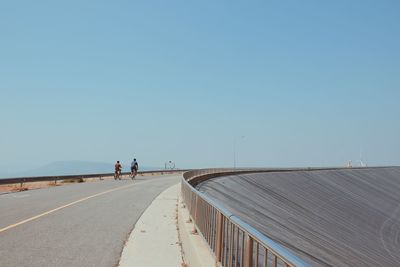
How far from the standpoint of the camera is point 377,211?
6662cm

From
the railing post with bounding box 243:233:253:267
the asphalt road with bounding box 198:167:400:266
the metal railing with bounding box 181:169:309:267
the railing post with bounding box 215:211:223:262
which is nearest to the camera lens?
the metal railing with bounding box 181:169:309:267

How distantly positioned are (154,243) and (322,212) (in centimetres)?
4120

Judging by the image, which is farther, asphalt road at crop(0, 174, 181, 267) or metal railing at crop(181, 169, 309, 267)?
asphalt road at crop(0, 174, 181, 267)

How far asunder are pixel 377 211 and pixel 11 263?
64773 millimetres

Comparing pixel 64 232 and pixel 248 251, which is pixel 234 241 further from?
pixel 64 232

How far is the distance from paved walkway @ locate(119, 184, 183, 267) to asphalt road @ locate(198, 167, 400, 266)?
29.7 ft

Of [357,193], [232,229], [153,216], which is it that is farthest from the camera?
[357,193]

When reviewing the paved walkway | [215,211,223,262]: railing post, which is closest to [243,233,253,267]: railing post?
[215,211,223,262]: railing post

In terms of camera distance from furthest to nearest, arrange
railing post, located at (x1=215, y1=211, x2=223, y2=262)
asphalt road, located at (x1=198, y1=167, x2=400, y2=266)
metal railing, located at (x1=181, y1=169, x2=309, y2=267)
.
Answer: asphalt road, located at (x1=198, y1=167, x2=400, y2=266) → railing post, located at (x1=215, y1=211, x2=223, y2=262) → metal railing, located at (x1=181, y1=169, x2=309, y2=267)

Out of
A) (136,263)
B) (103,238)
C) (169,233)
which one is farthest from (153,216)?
(136,263)

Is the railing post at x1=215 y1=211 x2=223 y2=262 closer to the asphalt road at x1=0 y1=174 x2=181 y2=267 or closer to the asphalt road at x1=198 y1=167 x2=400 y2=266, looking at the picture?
the asphalt road at x1=0 y1=174 x2=181 y2=267

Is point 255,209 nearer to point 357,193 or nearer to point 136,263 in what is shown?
point 136,263

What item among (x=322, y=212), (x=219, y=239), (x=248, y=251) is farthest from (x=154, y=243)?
(x=322, y=212)

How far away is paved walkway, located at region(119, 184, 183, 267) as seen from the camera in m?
8.64
